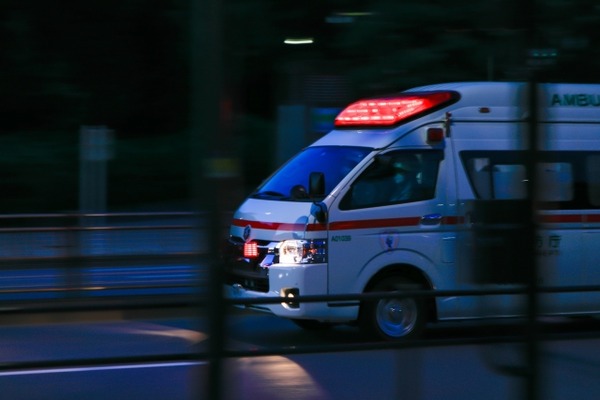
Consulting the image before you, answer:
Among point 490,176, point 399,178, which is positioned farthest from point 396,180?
point 490,176

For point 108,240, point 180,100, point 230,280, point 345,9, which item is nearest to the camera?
point 345,9

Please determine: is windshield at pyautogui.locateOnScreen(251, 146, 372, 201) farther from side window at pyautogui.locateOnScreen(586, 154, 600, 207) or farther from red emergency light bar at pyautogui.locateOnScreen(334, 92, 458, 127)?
side window at pyautogui.locateOnScreen(586, 154, 600, 207)

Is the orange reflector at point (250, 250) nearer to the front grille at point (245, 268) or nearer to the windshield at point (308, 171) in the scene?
the front grille at point (245, 268)

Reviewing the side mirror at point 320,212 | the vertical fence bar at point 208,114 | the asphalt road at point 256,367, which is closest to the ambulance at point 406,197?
the side mirror at point 320,212

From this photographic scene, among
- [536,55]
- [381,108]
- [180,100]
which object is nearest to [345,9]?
[381,108]

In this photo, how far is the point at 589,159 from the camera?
1011 cm

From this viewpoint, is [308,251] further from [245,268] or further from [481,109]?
[481,109]

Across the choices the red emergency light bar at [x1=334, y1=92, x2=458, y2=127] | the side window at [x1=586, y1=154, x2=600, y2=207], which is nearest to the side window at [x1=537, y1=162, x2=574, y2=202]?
the side window at [x1=586, y1=154, x2=600, y2=207]

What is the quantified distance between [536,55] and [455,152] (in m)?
5.02

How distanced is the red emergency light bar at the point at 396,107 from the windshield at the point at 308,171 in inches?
14.2

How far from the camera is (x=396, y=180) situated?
9.38 metres

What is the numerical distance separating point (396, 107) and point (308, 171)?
3.44 ft

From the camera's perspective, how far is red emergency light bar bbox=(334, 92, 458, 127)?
9484mm

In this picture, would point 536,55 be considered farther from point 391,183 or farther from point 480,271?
point 391,183
